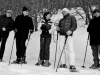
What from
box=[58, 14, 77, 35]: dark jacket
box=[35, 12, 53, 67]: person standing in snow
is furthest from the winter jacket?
box=[58, 14, 77, 35]: dark jacket

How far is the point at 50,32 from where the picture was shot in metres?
6.10

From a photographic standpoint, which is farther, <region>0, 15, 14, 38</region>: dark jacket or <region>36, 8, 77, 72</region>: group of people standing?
<region>0, 15, 14, 38</region>: dark jacket

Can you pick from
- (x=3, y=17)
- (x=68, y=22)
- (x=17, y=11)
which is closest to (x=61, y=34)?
(x=68, y=22)

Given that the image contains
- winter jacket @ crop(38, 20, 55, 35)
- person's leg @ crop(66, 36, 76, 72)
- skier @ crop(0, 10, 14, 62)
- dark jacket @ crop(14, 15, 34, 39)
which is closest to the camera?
person's leg @ crop(66, 36, 76, 72)

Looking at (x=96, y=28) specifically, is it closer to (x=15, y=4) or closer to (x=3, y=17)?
(x=3, y=17)

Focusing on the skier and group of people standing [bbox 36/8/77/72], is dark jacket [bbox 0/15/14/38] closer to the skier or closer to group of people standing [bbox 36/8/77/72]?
the skier

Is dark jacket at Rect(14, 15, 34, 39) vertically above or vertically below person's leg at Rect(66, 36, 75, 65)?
above

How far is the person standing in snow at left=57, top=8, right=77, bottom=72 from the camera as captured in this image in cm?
549

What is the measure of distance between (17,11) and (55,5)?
797cm

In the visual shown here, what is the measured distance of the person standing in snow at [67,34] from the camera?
5.49m

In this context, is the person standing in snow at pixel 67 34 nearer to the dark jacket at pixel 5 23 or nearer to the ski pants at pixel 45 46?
the ski pants at pixel 45 46

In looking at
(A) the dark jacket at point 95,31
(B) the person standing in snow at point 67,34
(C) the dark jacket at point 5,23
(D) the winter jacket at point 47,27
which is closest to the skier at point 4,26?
(C) the dark jacket at point 5,23

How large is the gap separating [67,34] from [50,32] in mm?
792

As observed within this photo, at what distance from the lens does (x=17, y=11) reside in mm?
27781
